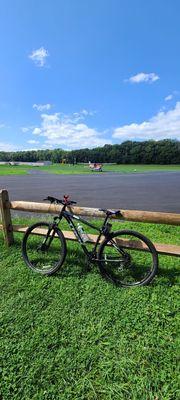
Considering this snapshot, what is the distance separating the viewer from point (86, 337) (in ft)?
10.4

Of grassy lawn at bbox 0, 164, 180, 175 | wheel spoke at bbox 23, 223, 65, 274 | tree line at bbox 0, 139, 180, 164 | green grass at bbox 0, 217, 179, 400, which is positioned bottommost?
green grass at bbox 0, 217, 179, 400

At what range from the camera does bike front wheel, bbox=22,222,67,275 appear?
14.2 ft

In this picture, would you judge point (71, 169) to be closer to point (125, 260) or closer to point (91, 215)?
point (91, 215)

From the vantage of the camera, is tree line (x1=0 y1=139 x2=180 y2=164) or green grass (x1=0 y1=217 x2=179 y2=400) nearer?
green grass (x1=0 y1=217 x2=179 y2=400)

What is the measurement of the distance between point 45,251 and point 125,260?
1.61 metres

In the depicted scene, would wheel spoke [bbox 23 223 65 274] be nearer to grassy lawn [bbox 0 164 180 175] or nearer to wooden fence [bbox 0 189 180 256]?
wooden fence [bbox 0 189 180 256]

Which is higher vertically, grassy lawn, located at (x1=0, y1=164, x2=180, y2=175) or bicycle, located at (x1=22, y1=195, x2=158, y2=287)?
grassy lawn, located at (x1=0, y1=164, x2=180, y2=175)

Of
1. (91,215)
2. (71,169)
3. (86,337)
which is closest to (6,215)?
(91,215)

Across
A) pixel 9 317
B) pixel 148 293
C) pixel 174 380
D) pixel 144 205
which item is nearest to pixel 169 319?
pixel 148 293

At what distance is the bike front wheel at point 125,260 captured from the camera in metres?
3.85

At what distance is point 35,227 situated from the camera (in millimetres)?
4645

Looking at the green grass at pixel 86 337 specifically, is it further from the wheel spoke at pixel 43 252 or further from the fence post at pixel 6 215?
the fence post at pixel 6 215

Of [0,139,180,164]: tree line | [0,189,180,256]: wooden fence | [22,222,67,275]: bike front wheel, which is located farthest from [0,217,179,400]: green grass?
[0,139,180,164]: tree line

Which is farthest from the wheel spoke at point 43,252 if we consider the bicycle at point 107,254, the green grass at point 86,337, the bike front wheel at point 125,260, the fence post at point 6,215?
the bike front wheel at point 125,260
